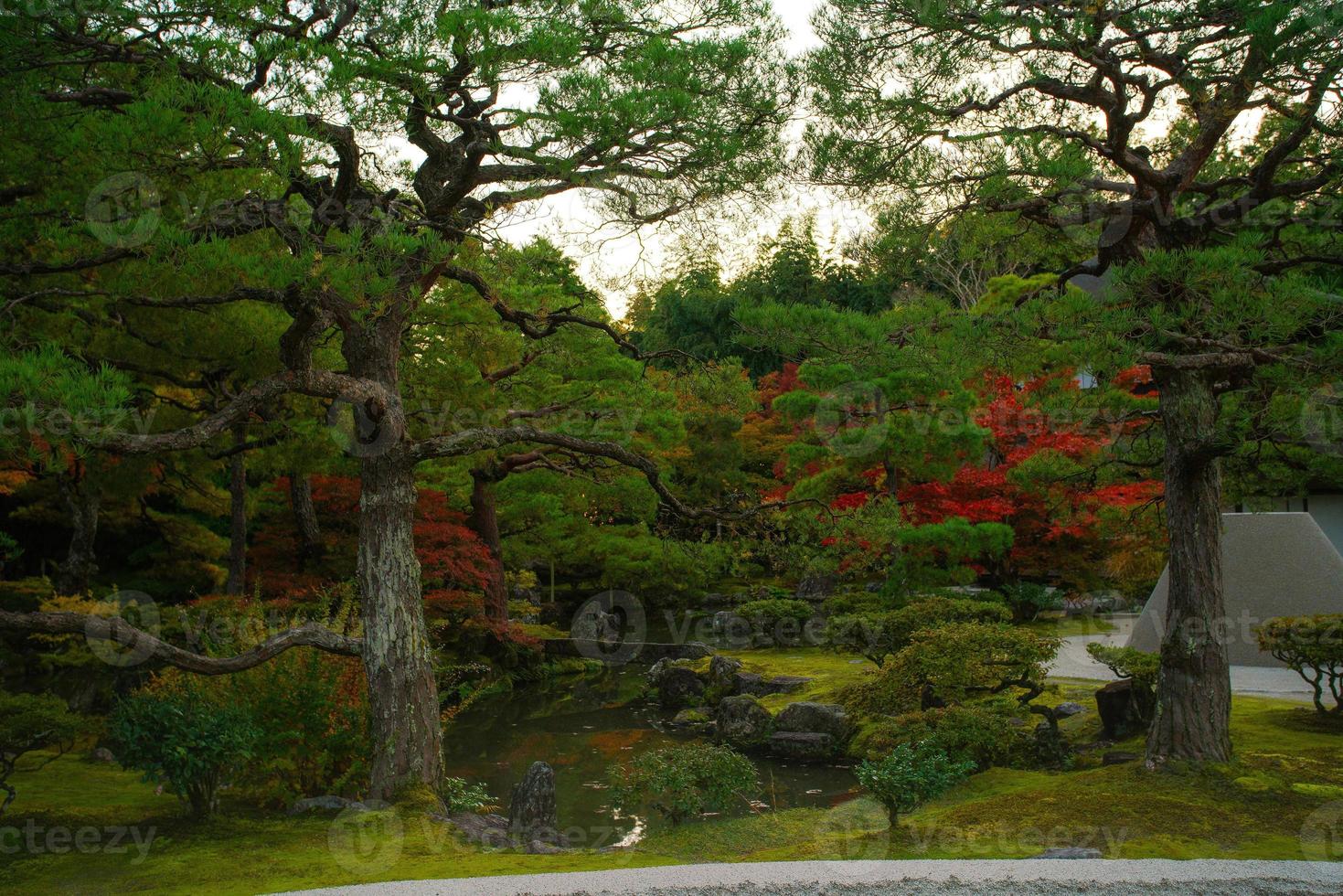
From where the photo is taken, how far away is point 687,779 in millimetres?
5523

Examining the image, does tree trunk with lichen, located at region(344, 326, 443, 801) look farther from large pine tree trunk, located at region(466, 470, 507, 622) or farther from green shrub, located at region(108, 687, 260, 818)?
large pine tree trunk, located at region(466, 470, 507, 622)

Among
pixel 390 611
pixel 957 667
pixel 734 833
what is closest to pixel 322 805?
pixel 390 611

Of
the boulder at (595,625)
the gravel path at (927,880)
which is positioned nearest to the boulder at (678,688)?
the boulder at (595,625)

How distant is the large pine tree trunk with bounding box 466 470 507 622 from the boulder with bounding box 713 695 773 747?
3746 mm

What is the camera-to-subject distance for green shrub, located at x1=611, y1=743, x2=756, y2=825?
5.49m

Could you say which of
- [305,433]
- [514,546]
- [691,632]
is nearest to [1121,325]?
[305,433]

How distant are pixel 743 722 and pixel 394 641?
4434 millimetres

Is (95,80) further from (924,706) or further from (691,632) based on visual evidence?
(691,632)

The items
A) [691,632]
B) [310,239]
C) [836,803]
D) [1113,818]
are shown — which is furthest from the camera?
[691,632]

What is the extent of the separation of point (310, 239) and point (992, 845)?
4.40 m

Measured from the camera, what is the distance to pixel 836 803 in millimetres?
6828

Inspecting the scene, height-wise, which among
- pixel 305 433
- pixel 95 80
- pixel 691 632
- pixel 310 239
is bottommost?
pixel 691 632

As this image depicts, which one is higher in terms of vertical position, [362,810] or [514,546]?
[514,546]

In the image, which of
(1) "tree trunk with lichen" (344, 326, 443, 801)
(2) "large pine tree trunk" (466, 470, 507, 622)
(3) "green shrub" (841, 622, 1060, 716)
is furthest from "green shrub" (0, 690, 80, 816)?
(2) "large pine tree trunk" (466, 470, 507, 622)
